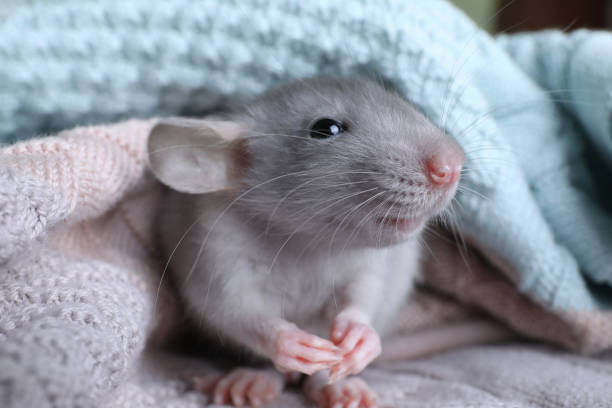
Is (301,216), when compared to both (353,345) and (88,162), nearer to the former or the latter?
(353,345)

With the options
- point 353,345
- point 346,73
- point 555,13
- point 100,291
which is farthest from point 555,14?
point 100,291

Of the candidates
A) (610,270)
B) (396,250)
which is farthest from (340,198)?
(610,270)

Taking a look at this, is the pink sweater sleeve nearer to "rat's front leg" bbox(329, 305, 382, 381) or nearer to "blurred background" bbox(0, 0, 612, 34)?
"rat's front leg" bbox(329, 305, 382, 381)

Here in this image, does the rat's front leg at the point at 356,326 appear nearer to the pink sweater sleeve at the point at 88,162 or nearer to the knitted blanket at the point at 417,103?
the knitted blanket at the point at 417,103

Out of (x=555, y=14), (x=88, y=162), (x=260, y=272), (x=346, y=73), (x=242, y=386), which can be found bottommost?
(x=242, y=386)

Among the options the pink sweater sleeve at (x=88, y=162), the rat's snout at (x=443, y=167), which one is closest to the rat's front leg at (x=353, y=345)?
the rat's snout at (x=443, y=167)

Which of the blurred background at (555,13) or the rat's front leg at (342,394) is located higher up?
the blurred background at (555,13)
